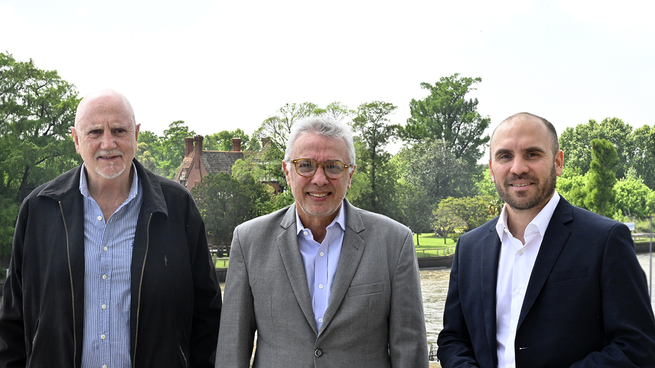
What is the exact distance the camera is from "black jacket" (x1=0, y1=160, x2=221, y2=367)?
257 cm

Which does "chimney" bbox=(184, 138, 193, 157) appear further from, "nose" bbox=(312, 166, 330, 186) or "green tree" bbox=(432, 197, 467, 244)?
"nose" bbox=(312, 166, 330, 186)

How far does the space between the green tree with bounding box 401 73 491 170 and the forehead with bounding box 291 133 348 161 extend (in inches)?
1954

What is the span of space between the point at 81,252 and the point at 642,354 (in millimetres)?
2317

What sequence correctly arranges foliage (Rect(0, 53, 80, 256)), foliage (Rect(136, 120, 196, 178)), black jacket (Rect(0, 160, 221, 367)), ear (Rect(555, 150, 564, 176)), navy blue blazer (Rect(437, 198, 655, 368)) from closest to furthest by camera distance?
navy blue blazer (Rect(437, 198, 655, 368)) → ear (Rect(555, 150, 564, 176)) → black jacket (Rect(0, 160, 221, 367)) → foliage (Rect(0, 53, 80, 256)) → foliage (Rect(136, 120, 196, 178))

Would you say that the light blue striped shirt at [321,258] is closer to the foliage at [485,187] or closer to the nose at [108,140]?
the nose at [108,140]

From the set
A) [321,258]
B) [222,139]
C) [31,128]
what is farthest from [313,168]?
[222,139]

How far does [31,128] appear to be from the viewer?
26.7 metres

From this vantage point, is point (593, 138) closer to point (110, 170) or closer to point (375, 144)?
point (375, 144)

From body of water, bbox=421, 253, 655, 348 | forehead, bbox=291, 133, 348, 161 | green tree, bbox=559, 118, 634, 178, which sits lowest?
body of water, bbox=421, 253, 655, 348

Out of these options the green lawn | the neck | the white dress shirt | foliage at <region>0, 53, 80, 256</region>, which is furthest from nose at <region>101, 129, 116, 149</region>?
the green lawn

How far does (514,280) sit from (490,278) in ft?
0.32

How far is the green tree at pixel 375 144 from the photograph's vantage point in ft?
114

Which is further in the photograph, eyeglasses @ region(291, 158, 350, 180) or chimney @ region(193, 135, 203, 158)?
chimney @ region(193, 135, 203, 158)

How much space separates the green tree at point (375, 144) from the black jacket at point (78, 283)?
3157cm
